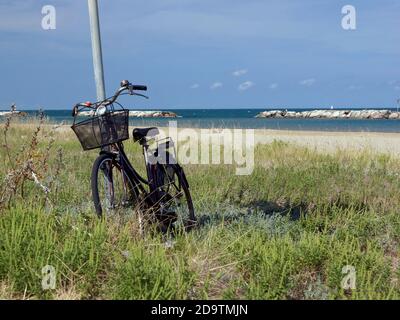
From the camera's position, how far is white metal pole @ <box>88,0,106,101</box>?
5.64 meters

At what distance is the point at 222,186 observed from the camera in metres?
7.52

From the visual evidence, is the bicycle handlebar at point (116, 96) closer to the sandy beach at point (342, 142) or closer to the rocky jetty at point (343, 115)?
the sandy beach at point (342, 142)

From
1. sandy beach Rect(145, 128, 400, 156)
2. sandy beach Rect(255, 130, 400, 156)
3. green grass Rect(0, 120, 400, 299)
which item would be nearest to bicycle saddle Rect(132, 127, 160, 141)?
green grass Rect(0, 120, 400, 299)

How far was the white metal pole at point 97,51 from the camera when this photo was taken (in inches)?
222

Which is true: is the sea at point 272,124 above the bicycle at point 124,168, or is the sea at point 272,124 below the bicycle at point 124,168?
below

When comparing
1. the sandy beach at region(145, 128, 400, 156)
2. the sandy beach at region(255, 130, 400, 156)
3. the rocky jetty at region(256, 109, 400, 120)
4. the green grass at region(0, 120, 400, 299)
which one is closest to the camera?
the green grass at region(0, 120, 400, 299)

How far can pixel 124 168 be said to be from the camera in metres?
5.02

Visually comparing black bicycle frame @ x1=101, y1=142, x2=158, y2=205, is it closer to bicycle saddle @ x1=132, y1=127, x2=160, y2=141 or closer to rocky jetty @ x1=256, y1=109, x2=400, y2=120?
bicycle saddle @ x1=132, y1=127, x2=160, y2=141

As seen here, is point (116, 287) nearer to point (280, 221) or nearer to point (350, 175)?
point (280, 221)

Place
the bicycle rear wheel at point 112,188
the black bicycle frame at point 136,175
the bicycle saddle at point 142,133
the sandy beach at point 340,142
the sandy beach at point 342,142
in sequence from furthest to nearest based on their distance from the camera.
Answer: the sandy beach at point 342,142, the sandy beach at point 340,142, the bicycle saddle at point 142,133, the black bicycle frame at point 136,175, the bicycle rear wheel at point 112,188

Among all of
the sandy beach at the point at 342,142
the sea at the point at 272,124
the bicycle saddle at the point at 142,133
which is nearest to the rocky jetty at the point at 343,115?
the sea at the point at 272,124

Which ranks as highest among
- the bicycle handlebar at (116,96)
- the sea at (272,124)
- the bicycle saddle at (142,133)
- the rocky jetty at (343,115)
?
the bicycle handlebar at (116,96)

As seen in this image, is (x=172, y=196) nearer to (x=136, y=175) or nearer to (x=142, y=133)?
(x=136, y=175)
